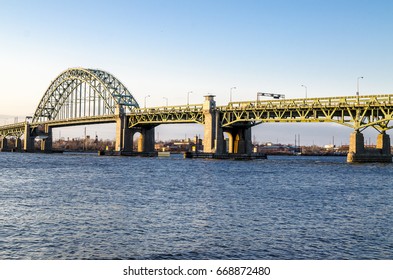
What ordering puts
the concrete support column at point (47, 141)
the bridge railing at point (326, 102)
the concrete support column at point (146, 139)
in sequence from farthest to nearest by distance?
the concrete support column at point (47, 141), the concrete support column at point (146, 139), the bridge railing at point (326, 102)

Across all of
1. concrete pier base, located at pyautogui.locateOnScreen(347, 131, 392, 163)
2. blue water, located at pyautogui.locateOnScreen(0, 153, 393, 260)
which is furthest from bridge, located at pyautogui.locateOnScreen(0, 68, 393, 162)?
blue water, located at pyautogui.locateOnScreen(0, 153, 393, 260)

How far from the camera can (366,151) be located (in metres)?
93.6

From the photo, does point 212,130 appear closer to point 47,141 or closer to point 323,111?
point 323,111

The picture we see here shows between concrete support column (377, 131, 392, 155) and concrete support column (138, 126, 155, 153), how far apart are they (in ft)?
229

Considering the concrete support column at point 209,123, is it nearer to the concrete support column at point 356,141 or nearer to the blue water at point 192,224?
the concrete support column at point 356,141

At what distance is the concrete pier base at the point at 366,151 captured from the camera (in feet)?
292

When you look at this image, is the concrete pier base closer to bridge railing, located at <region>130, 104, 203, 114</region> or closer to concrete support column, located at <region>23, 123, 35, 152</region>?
bridge railing, located at <region>130, 104, 203, 114</region>

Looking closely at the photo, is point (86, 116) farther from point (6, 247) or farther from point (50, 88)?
point (6, 247)

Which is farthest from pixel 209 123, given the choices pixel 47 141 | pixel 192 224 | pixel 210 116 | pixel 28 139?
pixel 28 139

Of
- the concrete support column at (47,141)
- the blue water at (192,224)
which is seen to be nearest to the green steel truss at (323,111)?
the blue water at (192,224)

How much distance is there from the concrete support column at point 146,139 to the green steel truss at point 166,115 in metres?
4.48

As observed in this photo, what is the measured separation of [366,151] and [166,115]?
180 ft

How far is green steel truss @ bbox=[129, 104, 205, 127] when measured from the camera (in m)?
120
